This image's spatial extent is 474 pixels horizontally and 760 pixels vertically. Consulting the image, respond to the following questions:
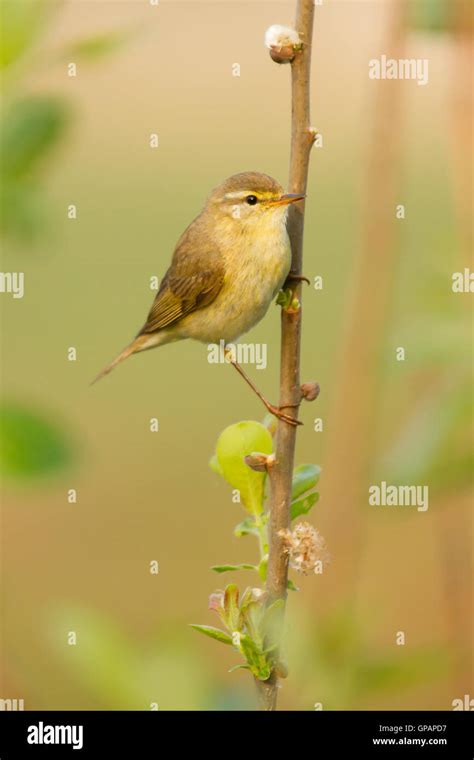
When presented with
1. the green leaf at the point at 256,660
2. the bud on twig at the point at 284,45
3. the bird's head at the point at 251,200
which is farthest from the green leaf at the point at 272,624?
the bird's head at the point at 251,200

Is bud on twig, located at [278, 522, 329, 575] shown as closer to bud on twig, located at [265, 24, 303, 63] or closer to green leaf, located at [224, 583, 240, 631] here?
green leaf, located at [224, 583, 240, 631]

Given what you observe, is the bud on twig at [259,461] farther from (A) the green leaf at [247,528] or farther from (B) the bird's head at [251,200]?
(B) the bird's head at [251,200]

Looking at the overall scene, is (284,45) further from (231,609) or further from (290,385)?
(231,609)

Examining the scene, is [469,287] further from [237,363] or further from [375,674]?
[237,363]

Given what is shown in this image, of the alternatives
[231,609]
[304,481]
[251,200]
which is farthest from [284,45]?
[251,200]

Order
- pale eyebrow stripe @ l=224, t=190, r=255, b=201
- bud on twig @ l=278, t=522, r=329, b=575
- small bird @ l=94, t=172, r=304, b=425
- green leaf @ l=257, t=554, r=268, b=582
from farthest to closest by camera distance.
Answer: pale eyebrow stripe @ l=224, t=190, r=255, b=201 < small bird @ l=94, t=172, r=304, b=425 < green leaf @ l=257, t=554, r=268, b=582 < bud on twig @ l=278, t=522, r=329, b=575

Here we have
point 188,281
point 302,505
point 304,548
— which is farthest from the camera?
point 188,281

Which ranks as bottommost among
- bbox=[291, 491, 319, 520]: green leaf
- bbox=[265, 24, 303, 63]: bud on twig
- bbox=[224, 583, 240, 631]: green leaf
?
bbox=[224, 583, 240, 631]: green leaf

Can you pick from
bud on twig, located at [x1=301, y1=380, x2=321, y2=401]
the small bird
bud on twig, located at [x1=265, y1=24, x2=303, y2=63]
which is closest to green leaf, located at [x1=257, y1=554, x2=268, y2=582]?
bud on twig, located at [x1=301, y1=380, x2=321, y2=401]
